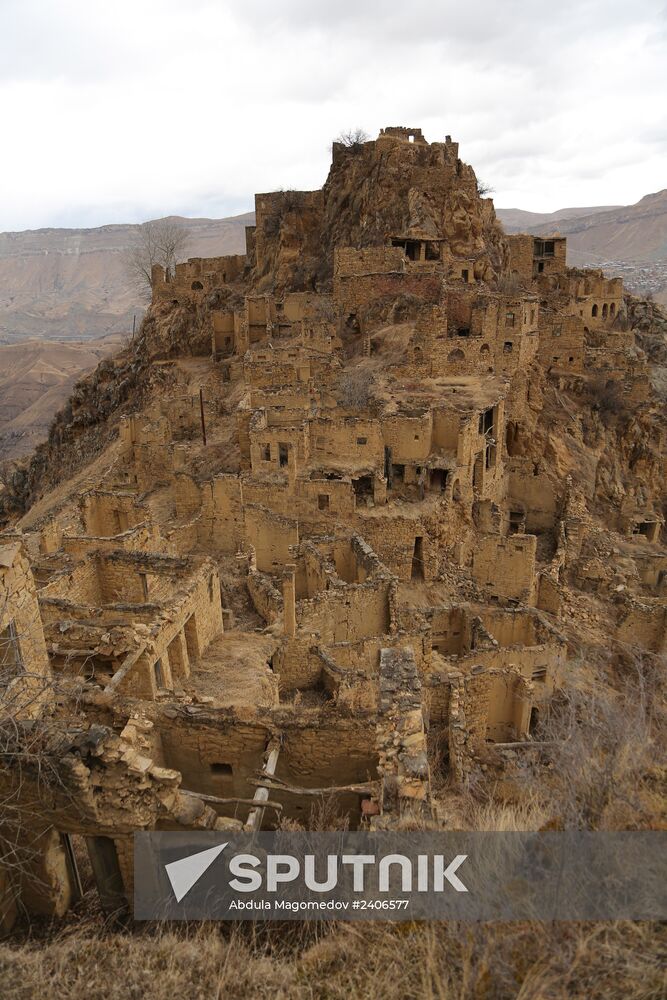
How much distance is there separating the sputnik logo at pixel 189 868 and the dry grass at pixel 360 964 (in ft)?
1.62

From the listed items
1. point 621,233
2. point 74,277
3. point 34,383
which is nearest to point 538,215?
point 621,233

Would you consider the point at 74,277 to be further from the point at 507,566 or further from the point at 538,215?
the point at 507,566

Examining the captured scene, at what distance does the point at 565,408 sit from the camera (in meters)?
26.9

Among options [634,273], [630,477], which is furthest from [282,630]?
[634,273]

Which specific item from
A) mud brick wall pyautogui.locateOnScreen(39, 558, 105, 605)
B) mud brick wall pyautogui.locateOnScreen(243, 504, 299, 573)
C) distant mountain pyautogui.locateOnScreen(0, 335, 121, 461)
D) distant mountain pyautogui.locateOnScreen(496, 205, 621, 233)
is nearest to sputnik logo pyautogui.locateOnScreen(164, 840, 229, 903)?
mud brick wall pyautogui.locateOnScreen(39, 558, 105, 605)

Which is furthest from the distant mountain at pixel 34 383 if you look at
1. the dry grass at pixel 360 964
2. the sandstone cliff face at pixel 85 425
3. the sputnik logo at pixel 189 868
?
the dry grass at pixel 360 964

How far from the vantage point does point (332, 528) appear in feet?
54.5

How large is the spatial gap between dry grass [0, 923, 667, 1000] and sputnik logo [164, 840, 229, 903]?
49 centimetres

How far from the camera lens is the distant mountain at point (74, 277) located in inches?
4938

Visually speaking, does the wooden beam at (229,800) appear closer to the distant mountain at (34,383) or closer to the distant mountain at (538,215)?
the distant mountain at (34,383)

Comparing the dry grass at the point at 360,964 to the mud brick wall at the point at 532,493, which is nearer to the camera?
the dry grass at the point at 360,964

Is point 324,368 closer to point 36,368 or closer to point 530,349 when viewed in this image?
point 530,349

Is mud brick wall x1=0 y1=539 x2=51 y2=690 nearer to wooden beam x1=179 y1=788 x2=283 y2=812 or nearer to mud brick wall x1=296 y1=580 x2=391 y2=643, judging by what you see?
wooden beam x1=179 y1=788 x2=283 y2=812

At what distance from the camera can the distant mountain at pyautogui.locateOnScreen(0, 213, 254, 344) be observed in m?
125
